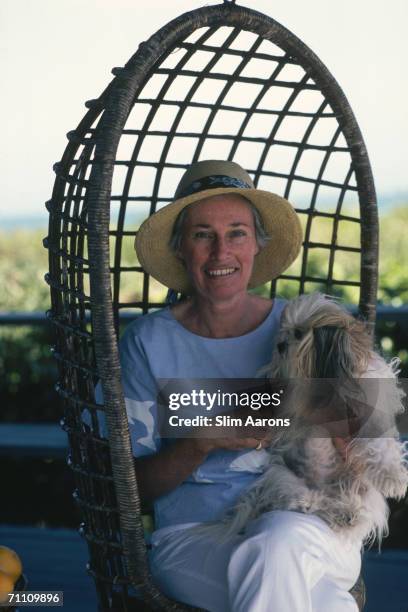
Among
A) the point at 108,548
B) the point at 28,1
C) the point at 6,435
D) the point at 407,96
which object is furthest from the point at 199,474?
the point at 407,96

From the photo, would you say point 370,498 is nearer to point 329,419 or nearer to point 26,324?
point 329,419

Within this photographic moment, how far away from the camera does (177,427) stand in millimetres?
2135

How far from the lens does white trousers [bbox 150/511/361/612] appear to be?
182 centimetres

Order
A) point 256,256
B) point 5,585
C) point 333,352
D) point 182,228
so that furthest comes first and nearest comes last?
1. point 256,256
2. point 182,228
3. point 5,585
4. point 333,352

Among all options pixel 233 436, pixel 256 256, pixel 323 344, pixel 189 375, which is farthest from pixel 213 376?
pixel 256 256

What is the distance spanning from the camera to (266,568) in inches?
71.9

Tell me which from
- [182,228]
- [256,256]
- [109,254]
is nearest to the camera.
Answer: [109,254]

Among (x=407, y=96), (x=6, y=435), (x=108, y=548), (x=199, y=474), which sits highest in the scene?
(x=407, y=96)

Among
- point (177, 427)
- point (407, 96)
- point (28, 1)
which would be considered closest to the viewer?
point (177, 427)

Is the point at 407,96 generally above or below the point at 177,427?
above

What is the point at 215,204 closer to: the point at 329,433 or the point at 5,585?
the point at 329,433

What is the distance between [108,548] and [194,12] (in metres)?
1.22

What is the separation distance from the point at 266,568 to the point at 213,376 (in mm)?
533

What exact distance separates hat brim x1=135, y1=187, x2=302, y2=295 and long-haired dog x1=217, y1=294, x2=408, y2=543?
0.34m
